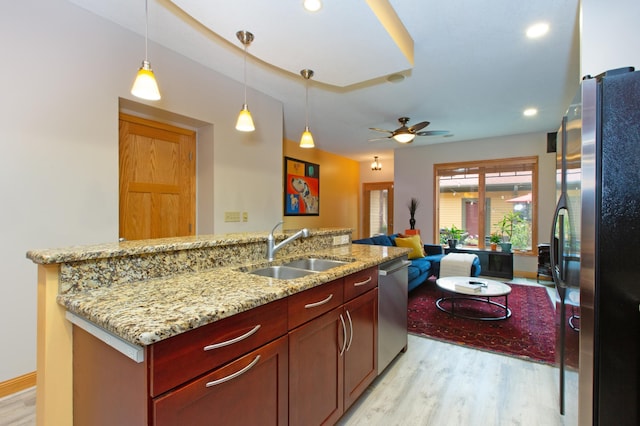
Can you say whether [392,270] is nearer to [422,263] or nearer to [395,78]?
Answer: [395,78]

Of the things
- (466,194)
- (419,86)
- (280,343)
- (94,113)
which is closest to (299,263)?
(280,343)

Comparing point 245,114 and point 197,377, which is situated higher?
point 245,114

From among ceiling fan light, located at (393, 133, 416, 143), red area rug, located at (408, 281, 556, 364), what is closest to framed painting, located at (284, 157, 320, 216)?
ceiling fan light, located at (393, 133, 416, 143)

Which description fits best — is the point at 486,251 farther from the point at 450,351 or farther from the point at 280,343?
the point at 280,343

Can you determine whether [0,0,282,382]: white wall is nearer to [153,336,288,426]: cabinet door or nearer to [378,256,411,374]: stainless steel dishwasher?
[153,336,288,426]: cabinet door

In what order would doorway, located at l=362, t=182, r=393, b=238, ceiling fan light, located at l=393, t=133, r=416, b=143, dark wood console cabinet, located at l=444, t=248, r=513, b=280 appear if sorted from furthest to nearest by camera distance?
doorway, located at l=362, t=182, r=393, b=238
dark wood console cabinet, located at l=444, t=248, r=513, b=280
ceiling fan light, located at l=393, t=133, r=416, b=143

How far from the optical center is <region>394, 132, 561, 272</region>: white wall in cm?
548

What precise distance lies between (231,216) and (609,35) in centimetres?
333

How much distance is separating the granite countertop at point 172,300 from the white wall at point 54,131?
1380 millimetres

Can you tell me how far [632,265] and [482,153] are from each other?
5611 millimetres

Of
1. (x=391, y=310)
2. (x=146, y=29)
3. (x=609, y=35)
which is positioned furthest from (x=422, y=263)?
(x=146, y=29)

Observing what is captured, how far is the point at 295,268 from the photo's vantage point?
2.02 meters

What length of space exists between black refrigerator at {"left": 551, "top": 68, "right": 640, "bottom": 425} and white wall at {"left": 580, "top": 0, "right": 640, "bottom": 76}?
819mm

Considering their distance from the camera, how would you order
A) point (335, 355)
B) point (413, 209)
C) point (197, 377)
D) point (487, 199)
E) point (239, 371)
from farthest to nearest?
1. point (413, 209)
2. point (487, 199)
3. point (335, 355)
4. point (239, 371)
5. point (197, 377)
